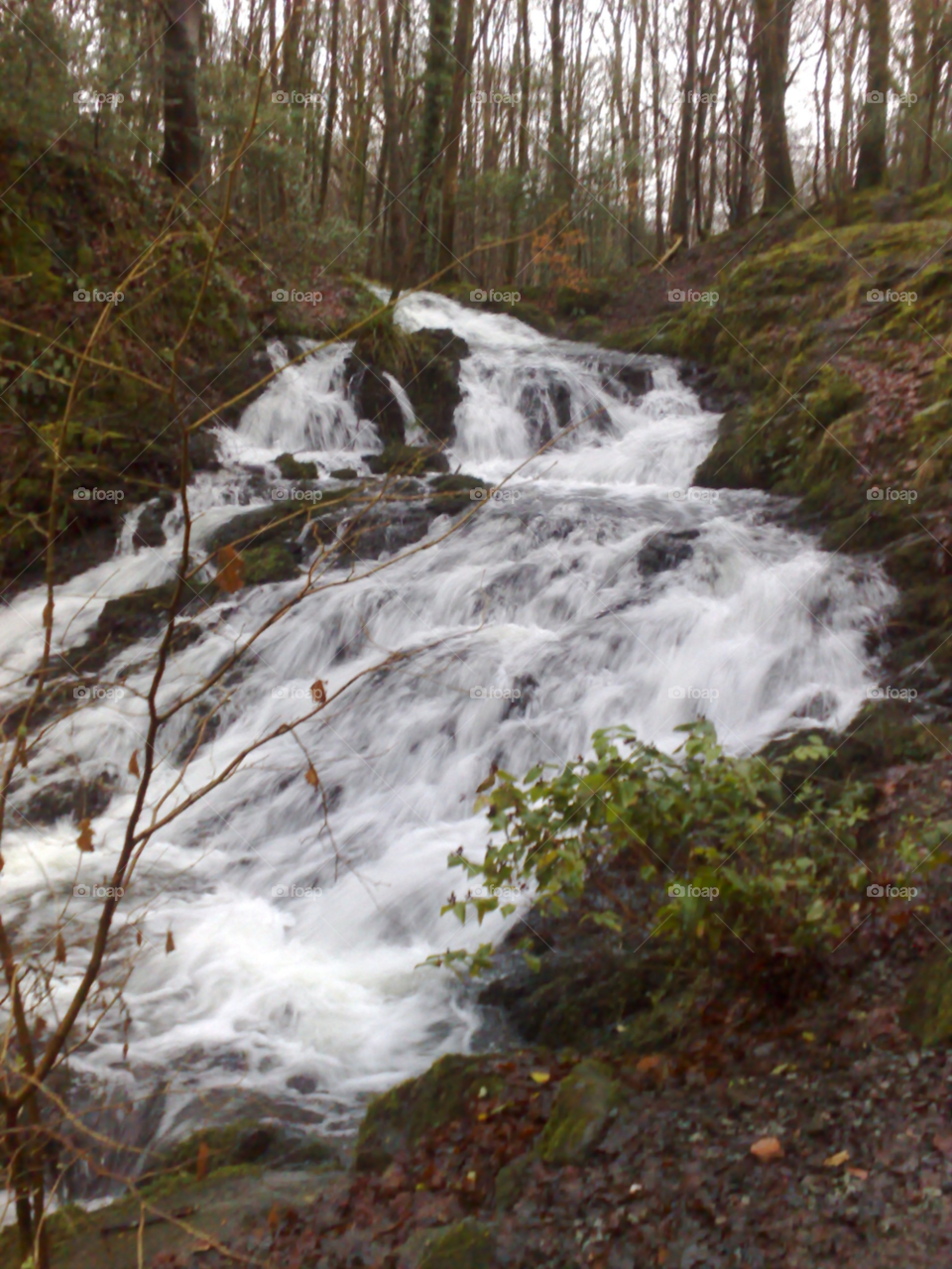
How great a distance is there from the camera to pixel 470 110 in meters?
25.1

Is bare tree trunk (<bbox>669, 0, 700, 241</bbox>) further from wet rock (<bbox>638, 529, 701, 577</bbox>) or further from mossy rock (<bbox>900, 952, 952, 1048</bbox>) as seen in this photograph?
mossy rock (<bbox>900, 952, 952, 1048</bbox>)

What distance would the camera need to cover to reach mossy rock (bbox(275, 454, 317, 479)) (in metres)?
11.3

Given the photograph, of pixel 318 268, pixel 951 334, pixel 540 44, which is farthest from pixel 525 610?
pixel 540 44

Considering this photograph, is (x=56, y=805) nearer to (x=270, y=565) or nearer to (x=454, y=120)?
(x=270, y=565)

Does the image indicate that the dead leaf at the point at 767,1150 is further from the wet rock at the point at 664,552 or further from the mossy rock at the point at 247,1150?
the wet rock at the point at 664,552

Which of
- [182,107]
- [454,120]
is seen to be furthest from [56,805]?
[454,120]

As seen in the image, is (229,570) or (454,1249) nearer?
(229,570)

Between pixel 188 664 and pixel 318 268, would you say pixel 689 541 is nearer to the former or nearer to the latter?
pixel 188 664

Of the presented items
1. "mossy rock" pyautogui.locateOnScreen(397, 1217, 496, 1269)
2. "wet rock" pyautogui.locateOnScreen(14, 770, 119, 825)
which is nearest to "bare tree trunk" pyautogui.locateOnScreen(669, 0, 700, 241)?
"wet rock" pyautogui.locateOnScreen(14, 770, 119, 825)

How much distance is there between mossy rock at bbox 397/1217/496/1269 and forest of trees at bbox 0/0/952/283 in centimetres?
687

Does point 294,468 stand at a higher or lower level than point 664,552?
higher

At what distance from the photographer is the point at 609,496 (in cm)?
1064

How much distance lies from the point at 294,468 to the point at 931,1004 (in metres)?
9.40

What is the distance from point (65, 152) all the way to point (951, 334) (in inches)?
407
